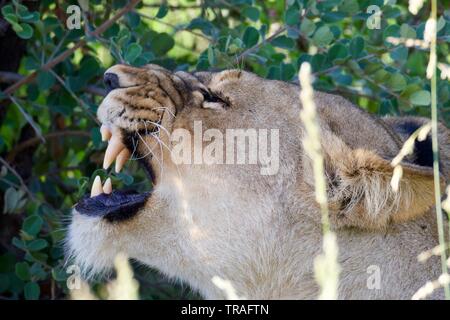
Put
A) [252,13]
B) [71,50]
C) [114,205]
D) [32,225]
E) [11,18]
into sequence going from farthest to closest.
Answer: [252,13] < [71,50] < [32,225] < [11,18] < [114,205]

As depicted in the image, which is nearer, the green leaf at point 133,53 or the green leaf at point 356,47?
the green leaf at point 133,53

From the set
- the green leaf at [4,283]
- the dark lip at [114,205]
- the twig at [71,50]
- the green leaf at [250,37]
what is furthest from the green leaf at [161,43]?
the green leaf at [4,283]

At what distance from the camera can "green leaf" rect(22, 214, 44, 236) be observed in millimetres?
3426

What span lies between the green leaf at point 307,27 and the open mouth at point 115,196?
939mm

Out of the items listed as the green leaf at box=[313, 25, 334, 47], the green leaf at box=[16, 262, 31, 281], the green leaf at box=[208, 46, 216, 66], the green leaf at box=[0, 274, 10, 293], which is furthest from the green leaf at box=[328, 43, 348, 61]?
the green leaf at box=[0, 274, 10, 293]

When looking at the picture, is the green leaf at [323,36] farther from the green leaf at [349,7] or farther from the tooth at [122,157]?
the tooth at [122,157]

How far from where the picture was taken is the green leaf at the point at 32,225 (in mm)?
3426

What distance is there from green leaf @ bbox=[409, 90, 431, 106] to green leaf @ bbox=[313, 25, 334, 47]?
42 centimetres

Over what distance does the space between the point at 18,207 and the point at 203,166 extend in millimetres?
1227

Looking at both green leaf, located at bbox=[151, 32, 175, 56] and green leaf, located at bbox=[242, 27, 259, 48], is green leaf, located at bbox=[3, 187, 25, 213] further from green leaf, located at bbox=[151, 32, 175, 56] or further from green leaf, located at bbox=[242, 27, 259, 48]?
green leaf, located at bbox=[242, 27, 259, 48]

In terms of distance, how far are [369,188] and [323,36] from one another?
108 cm

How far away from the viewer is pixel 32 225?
3.44 metres

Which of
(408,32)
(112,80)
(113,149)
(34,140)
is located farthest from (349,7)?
(34,140)

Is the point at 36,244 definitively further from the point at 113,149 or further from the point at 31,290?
the point at 113,149
